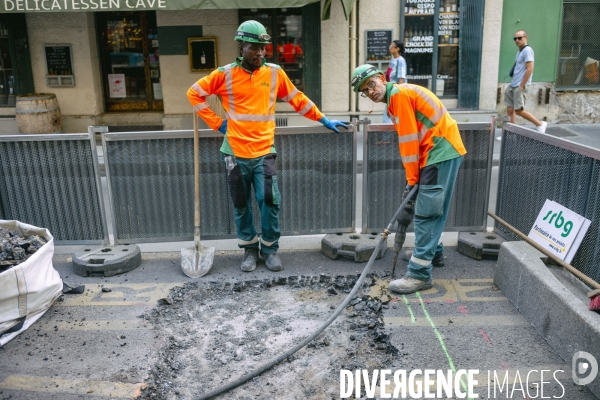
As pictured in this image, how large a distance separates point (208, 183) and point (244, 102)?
966mm

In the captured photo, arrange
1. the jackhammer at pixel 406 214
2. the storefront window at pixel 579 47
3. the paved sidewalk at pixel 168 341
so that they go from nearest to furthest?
1. the paved sidewalk at pixel 168 341
2. the jackhammer at pixel 406 214
3. the storefront window at pixel 579 47

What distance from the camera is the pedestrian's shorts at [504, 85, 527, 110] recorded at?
10.8 meters

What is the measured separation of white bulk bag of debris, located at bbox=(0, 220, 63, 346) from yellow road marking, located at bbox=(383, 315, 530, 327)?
8.56ft

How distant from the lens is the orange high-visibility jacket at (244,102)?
5.07 meters

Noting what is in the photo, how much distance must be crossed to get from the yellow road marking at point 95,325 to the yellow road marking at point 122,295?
29cm

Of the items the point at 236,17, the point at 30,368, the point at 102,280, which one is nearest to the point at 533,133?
the point at 102,280

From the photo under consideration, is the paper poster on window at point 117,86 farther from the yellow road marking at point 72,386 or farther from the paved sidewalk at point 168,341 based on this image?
the yellow road marking at point 72,386

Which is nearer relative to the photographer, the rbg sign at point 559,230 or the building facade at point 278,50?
the rbg sign at point 559,230

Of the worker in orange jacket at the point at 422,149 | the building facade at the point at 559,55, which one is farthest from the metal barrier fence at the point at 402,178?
the building facade at the point at 559,55

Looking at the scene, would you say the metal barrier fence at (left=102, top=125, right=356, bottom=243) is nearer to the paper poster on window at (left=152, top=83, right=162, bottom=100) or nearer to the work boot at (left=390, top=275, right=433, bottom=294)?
the work boot at (left=390, top=275, right=433, bottom=294)

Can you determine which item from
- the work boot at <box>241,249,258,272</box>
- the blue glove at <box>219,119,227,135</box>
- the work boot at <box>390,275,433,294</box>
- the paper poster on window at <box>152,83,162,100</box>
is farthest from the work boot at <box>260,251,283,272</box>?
the paper poster on window at <box>152,83,162,100</box>

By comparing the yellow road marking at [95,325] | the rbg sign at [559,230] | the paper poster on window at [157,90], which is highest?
the paper poster on window at [157,90]

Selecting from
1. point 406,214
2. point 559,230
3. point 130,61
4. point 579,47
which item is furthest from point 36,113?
point 579,47

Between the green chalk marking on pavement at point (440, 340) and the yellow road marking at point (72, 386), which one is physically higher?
the green chalk marking on pavement at point (440, 340)
